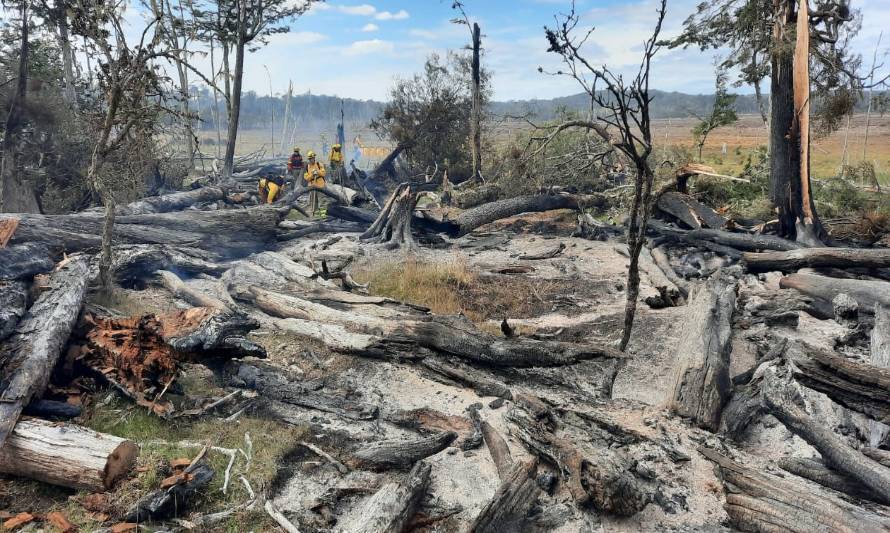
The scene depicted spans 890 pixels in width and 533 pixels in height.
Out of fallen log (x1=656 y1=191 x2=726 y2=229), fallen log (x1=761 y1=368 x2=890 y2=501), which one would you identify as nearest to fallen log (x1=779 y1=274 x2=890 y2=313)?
fallen log (x1=761 y1=368 x2=890 y2=501)

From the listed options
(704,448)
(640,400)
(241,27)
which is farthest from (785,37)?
(241,27)

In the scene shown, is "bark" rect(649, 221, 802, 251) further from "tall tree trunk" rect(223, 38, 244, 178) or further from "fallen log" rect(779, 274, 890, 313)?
"tall tree trunk" rect(223, 38, 244, 178)

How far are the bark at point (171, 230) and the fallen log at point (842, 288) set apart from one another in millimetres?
9516

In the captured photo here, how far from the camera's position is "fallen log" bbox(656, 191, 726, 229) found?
11492 millimetres

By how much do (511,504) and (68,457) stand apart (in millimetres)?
2983

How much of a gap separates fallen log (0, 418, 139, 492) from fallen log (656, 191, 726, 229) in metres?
10.5

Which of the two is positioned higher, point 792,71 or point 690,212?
point 792,71

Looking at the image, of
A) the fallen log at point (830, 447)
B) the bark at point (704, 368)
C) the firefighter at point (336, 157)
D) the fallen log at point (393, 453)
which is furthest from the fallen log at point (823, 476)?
the firefighter at point (336, 157)

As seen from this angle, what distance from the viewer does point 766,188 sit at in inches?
531

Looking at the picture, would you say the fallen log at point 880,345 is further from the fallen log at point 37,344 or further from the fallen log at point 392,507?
the fallen log at point 37,344

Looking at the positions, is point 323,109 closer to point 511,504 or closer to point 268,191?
point 268,191

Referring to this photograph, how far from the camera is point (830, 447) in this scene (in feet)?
11.6

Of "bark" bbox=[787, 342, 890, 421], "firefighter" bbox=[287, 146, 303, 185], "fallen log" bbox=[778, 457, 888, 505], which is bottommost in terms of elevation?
"fallen log" bbox=[778, 457, 888, 505]

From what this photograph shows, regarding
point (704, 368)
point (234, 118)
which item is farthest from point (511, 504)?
point (234, 118)
